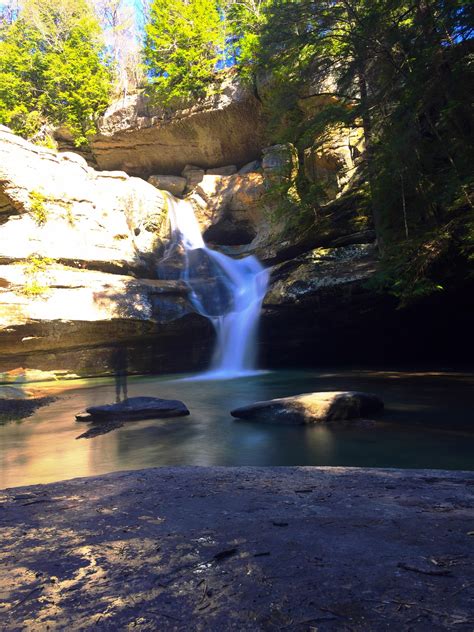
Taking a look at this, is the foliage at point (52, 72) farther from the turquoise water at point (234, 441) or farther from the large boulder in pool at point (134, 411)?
the large boulder in pool at point (134, 411)

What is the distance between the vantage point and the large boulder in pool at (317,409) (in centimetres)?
750

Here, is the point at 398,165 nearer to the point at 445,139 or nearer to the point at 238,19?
the point at 445,139

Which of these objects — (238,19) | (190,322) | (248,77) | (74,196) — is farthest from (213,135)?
(190,322)

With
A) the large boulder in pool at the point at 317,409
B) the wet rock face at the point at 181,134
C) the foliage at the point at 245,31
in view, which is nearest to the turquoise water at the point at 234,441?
the large boulder in pool at the point at 317,409

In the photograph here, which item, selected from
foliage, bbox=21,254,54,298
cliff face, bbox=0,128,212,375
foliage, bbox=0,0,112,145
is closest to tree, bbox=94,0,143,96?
foliage, bbox=0,0,112,145

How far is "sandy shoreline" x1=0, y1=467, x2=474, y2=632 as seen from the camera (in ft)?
5.47

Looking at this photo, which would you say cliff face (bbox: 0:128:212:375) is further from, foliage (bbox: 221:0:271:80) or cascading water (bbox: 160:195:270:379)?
foliage (bbox: 221:0:271:80)

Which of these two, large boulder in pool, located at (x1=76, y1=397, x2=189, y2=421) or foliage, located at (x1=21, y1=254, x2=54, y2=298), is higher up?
foliage, located at (x1=21, y1=254, x2=54, y2=298)

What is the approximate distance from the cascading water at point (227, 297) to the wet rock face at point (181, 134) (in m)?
6.91

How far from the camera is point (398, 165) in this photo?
1074cm

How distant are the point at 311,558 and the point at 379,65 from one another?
45.3 feet

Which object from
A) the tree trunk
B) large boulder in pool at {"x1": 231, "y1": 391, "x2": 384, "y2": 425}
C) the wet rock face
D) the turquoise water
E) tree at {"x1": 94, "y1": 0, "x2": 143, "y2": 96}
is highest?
tree at {"x1": 94, "y1": 0, "x2": 143, "y2": 96}

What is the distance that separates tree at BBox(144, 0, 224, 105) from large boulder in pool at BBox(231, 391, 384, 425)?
21.1m

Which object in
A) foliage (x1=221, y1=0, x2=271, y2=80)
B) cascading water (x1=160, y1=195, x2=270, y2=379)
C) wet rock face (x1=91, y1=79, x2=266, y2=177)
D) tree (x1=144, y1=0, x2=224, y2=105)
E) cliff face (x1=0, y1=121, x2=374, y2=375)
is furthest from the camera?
tree (x1=144, y1=0, x2=224, y2=105)
